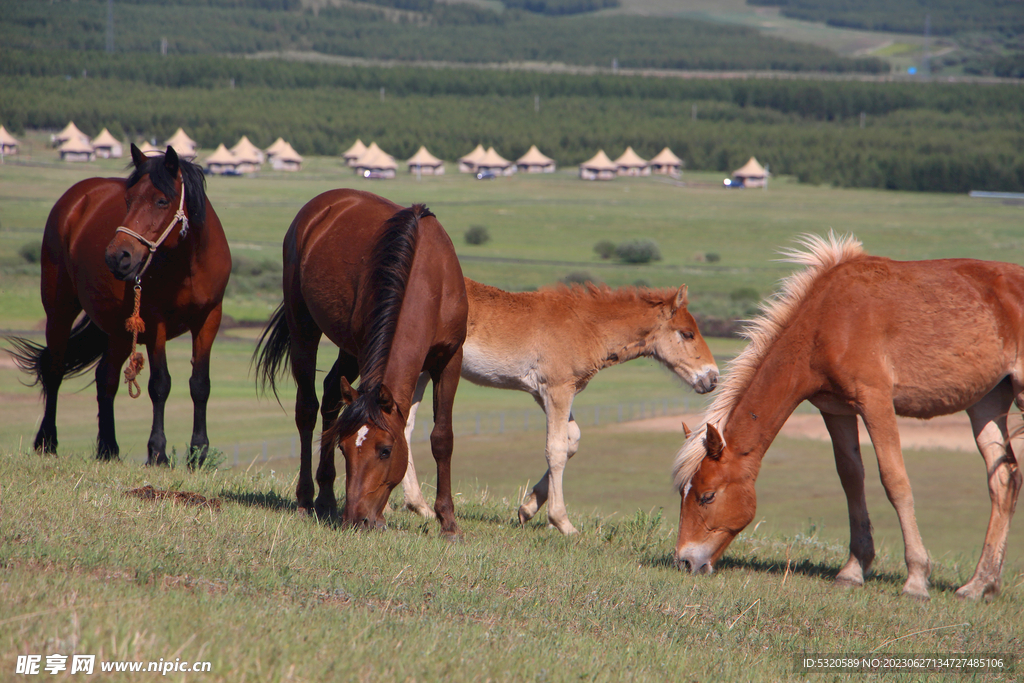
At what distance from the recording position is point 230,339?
44312mm

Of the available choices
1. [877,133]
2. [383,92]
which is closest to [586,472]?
[877,133]

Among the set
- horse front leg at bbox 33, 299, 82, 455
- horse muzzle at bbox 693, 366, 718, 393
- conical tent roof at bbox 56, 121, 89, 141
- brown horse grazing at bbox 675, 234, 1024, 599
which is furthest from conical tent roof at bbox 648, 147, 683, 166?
brown horse grazing at bbox 675, 234, 1024, 599

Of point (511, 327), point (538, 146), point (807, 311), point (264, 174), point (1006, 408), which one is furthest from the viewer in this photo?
point (538, 146)

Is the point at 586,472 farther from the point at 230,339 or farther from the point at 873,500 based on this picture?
the point at 230,339

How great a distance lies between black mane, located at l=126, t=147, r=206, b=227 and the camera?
26.8 ft

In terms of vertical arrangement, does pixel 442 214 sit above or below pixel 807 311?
below

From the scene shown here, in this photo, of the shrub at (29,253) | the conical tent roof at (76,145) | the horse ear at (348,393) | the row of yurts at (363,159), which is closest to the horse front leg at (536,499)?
the horse ear at (348,393)

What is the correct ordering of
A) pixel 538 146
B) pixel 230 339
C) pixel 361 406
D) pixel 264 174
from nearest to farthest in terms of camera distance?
pixel 361 406 < pixel 230 339 < pixel 264 174 < pixel 538 146

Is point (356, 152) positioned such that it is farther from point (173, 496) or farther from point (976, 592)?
point (976, 592)

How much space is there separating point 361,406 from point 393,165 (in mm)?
117902

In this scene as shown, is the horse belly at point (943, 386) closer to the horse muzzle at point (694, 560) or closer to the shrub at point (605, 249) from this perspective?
the horse muzzle at point (694, 560)

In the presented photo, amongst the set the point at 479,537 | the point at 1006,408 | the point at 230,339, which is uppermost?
the point at 1006,408

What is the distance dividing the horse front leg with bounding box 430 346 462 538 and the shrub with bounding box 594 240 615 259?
73459mm

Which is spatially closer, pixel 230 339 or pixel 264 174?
pixel 230 339
